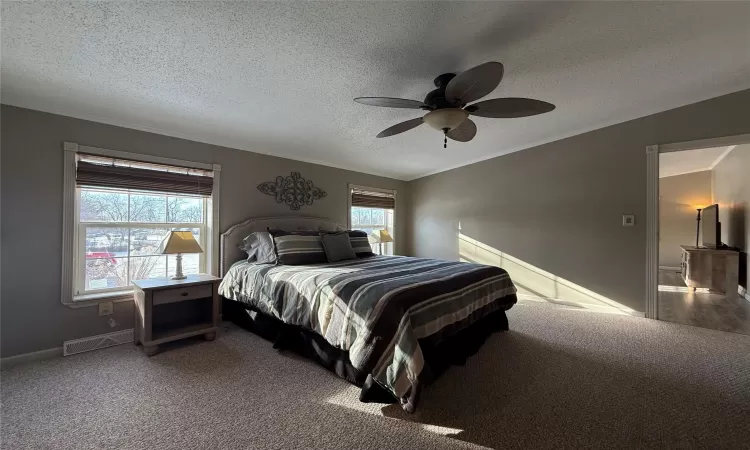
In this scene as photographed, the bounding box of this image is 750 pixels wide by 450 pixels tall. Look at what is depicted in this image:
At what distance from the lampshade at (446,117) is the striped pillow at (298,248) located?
6.13 feet

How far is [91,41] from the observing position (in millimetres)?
1719

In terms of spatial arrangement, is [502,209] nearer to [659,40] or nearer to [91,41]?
[659,40]

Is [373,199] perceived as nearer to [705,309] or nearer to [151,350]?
[151,350]

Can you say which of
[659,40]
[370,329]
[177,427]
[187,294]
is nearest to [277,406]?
[177,427]

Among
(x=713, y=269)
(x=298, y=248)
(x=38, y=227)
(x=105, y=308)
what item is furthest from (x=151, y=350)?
(x=713, y=269)

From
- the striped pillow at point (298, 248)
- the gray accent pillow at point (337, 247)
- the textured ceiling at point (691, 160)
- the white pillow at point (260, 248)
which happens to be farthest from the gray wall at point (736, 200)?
the white pillow at point (260, 248)

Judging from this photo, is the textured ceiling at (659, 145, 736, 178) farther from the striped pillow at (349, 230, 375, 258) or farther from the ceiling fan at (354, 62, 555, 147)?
the striped pillow at (349, 230, 375, 258)

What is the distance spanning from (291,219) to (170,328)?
1.84m

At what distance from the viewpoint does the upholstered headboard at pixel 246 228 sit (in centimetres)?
337

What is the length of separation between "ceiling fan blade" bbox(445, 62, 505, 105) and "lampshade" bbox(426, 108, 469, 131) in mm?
67

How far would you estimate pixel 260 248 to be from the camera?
128 inches

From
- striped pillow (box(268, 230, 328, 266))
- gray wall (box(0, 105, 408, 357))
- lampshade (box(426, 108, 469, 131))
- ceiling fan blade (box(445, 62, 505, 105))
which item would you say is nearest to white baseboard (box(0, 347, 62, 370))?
gray wall (box(0, 105, 408, 357))

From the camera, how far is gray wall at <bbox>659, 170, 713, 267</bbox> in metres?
6.39

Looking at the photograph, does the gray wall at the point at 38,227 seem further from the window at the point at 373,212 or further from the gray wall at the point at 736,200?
the gray wall at the point at 736,200
